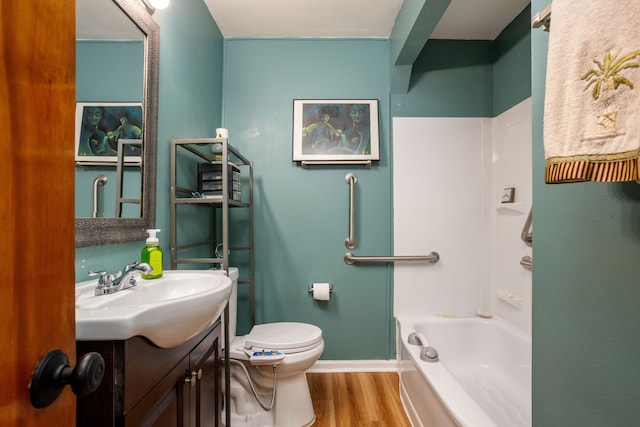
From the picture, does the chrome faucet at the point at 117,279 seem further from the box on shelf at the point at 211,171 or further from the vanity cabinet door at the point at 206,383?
the box on shelf at the point at 211,171

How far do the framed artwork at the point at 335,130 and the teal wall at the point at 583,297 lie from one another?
53.0 inches

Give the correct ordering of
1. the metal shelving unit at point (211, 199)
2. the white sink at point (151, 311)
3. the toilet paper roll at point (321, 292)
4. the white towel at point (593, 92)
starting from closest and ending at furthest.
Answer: the white towel at point (593, 92) < the white sink at point (151, 311) < the metal shelving unit at point (211, 199) < the toilet paper roll at point (321, 292)

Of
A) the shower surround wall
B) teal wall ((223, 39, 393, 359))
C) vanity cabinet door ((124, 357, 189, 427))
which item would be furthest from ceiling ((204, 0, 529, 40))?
vanity cabinet door ((124, 357, 189, 427))

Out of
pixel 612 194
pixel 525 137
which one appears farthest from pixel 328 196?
pixel 612 194

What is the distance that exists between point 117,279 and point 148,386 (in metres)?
0.36

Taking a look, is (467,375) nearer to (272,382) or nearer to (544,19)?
(272,382)

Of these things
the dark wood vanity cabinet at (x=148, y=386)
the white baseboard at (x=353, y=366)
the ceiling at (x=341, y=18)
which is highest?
the ceiling at (x=341, y=18)

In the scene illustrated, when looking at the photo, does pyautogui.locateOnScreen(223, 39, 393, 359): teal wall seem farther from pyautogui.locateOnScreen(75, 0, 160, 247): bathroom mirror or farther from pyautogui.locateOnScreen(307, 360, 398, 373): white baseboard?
pyautogui.locateOnScreen(75, 0, 160, 247): bathroom mirror

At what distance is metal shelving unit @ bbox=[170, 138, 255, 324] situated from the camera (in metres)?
1.39

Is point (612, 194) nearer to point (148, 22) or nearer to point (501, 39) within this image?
point (148, 22)

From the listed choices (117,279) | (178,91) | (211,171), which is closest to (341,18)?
(178,91)

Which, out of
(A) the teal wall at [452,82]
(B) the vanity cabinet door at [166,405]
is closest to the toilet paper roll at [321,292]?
(B) the vanity cabinet door at [166,405]

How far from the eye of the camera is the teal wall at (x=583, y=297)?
0.51 meters

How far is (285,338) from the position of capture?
1.58m
